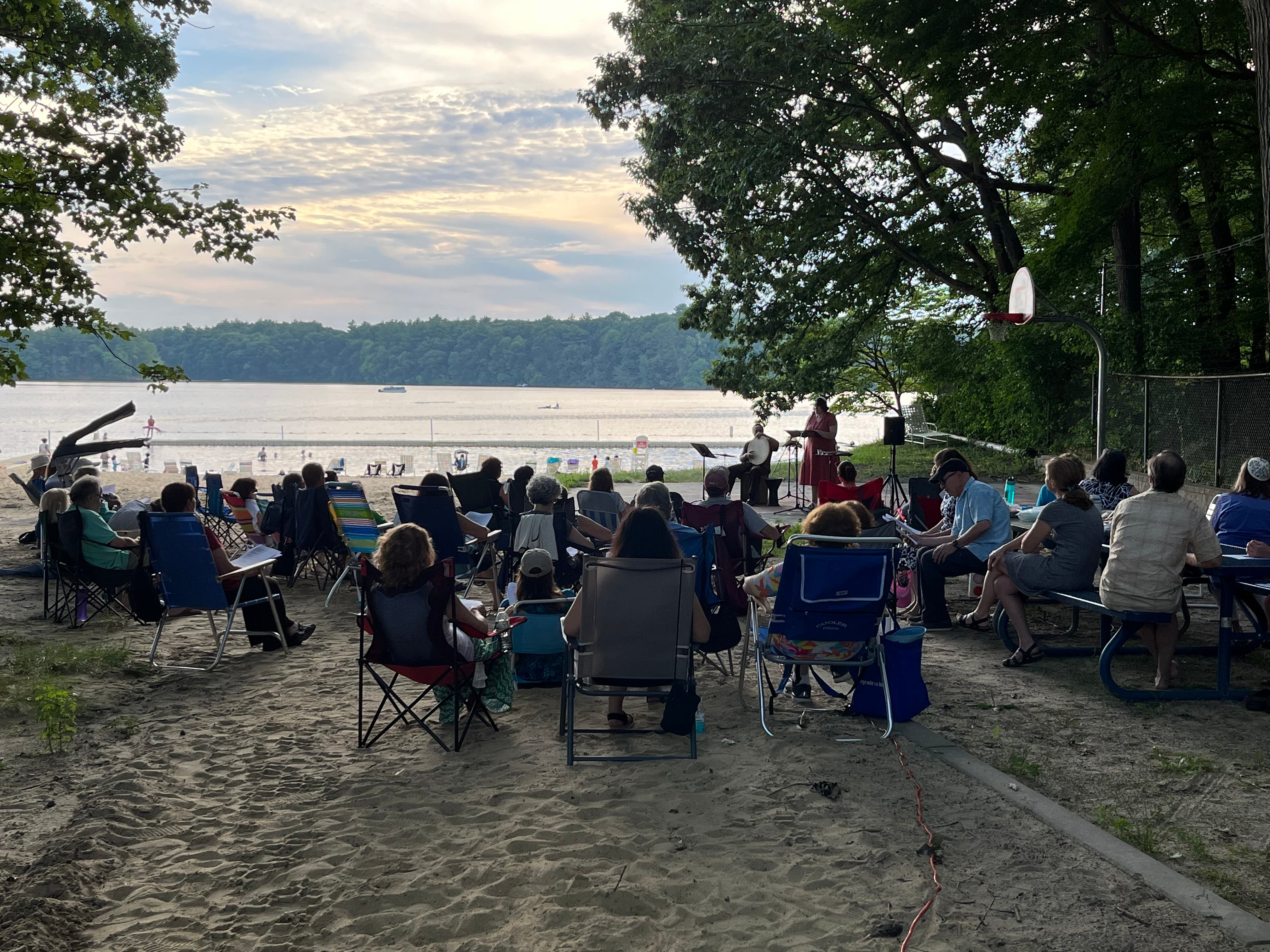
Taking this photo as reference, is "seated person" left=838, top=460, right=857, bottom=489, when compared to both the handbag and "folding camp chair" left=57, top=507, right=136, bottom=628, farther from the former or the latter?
"folding camp chair" left=57, top=507, right=136, bottom=628

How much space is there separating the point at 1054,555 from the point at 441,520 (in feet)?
13.7

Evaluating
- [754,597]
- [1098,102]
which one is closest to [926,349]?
[1098,102]

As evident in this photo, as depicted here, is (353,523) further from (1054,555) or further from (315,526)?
(1054,555)

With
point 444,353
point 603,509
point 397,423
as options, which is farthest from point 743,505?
point 444,353

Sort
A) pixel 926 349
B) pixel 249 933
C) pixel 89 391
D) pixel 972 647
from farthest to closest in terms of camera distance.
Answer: pixel 89 391 → pixel 926 349 → pixel 972 647 → pixel 249 933

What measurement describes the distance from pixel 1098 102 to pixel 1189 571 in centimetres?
969

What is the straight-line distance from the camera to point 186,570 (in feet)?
18.8

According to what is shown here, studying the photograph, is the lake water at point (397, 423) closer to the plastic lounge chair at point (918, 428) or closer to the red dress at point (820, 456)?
the plastic lounge chair at point (918, 428)

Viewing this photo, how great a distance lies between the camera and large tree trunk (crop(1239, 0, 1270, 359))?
16.5ft

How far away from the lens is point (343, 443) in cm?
4434

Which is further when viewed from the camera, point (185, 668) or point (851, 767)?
point (185, 668)

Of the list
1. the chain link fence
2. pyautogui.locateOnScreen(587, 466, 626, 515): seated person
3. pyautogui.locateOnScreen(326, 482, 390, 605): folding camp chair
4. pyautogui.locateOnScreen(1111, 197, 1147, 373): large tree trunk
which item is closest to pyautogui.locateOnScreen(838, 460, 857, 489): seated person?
the chain link fence

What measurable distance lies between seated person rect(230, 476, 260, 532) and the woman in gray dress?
620 cm

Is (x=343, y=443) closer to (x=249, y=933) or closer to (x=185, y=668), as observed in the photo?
(x=185, y=668)
